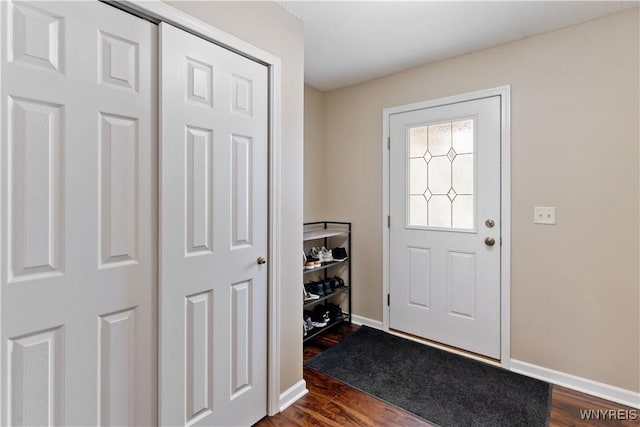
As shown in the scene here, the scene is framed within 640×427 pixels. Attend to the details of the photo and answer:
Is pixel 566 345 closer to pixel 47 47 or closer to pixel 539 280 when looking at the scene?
pixel 539 280

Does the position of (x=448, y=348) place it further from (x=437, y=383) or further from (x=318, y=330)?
(x=318, y=330)

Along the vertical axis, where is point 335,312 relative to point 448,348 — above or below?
above

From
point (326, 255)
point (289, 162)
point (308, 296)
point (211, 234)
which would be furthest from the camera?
point (326, 255)

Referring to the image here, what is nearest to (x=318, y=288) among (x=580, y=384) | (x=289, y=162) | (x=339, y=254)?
(x=339, y=254)

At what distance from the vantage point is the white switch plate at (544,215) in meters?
2.17

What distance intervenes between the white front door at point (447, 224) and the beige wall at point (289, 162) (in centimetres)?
120

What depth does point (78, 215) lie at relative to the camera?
3.72 feet

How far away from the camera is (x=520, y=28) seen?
2.11 m

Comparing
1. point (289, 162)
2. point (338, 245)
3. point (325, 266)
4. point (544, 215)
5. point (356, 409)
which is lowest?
point (356, 409)

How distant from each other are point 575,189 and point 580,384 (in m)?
1.26

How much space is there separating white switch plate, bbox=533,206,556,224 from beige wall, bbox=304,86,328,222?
1.76 meters

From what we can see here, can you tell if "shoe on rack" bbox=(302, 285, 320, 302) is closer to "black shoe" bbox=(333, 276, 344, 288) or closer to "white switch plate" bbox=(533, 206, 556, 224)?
"black shoe" bbox=(333, 276, 344, 288)

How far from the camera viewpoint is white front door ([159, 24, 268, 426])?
138cm

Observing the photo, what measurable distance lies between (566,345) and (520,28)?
6.93 ft
